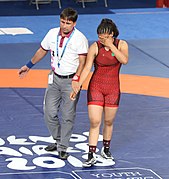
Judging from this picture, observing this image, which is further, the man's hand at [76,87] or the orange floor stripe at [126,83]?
the orange floor stripe at [126,83]

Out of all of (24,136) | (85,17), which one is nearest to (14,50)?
(85,17)

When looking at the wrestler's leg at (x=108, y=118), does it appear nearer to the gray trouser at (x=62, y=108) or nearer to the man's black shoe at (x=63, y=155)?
the gray trouser at (x=62, y=108)

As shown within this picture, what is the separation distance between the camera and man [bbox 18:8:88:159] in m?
10.3

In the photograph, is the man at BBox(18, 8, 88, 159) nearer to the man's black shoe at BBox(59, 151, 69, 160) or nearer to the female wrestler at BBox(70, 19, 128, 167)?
the man's black shoe at BBox(59, 151, 69, 160)

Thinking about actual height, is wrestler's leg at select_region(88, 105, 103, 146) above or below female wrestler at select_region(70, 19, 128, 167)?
below

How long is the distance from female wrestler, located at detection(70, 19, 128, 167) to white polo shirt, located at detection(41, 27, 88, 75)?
8.4 inches

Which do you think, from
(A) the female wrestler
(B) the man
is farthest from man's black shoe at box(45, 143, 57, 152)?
(A) the female wrestler

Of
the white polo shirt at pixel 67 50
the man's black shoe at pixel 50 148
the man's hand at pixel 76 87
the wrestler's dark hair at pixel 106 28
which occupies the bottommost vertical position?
the man's black shoe at pixel 50 148

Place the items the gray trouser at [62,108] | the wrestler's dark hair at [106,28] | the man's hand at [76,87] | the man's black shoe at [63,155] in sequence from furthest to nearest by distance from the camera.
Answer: the man's black shoe at [63,155]
the gray trouser at [62,108]
the man's hand at [76,87]
the wrestler's dark hair at [106,28]

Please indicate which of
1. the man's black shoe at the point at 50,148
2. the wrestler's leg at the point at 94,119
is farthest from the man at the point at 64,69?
the wrestler's leg at the point at 94,119

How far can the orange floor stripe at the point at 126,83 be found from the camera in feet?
46.9

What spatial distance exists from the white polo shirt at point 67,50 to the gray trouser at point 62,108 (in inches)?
6.0

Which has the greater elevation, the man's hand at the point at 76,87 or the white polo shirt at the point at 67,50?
the white polo shirt at the point at 67,50

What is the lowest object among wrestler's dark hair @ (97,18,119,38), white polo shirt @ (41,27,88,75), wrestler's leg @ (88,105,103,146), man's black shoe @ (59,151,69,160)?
man's black shoe @ (59,151,69,160)
